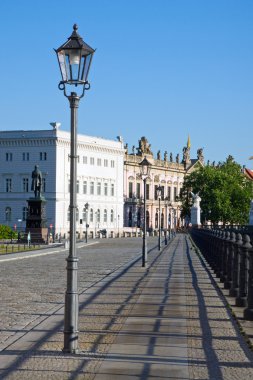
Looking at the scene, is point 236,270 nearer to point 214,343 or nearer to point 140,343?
point 214,343

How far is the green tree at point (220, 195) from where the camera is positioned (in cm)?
13962

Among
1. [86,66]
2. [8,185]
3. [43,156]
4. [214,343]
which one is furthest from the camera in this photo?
[8,185]

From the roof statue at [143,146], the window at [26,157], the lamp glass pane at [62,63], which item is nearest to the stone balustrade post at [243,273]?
the lamp glass pane at [62,63]

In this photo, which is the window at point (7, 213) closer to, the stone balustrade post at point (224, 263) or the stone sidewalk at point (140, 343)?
the stone balustrade post at point (224, 263)

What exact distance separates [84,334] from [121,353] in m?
2.06

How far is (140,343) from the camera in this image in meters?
12.3

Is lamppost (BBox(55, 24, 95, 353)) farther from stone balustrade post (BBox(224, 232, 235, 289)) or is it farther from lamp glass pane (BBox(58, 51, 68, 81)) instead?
stone balustrade post (BBox(224, 232, 235, 289))

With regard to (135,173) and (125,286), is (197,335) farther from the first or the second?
(135,173)

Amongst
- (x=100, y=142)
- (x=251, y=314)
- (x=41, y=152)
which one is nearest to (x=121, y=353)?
(x=251, y=314)

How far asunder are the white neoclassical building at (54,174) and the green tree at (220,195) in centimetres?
2290

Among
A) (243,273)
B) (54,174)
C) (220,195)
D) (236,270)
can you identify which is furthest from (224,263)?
(220,195)

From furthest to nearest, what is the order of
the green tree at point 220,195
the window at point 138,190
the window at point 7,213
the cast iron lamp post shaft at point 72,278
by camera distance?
the window at point 138,190, the green tree at point 220,195, the window at point 7,213, the cast iron lamp post shaft at point 72,278

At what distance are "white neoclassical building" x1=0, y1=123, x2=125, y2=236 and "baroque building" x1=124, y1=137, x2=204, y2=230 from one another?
10360 mm

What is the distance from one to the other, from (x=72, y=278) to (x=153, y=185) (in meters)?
142
